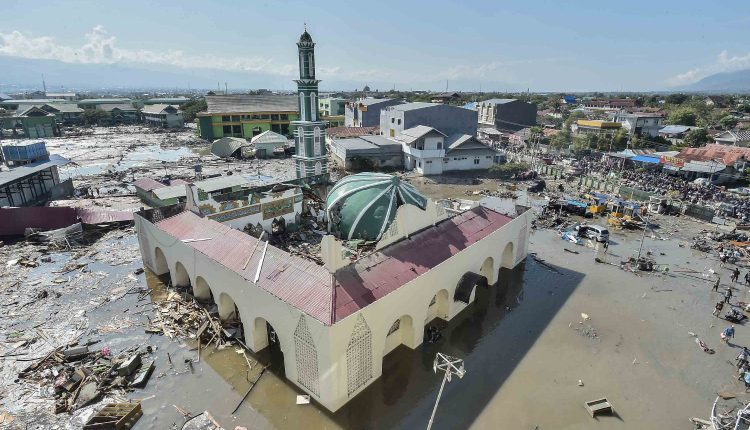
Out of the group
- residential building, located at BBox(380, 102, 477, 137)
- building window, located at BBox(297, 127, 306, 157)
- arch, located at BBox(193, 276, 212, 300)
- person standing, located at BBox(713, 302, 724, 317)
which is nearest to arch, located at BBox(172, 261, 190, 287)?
arch, located at BBox(193, 276, 212, 300)

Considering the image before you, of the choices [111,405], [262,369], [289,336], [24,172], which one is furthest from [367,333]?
[24,172]

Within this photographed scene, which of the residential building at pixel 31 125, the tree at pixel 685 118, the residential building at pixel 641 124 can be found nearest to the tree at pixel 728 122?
the tree at pixel 685 118

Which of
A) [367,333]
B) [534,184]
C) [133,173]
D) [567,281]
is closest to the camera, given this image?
[367,333]

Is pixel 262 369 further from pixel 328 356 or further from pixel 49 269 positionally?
pixel 49 269

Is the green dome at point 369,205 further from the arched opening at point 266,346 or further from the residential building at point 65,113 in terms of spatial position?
the residential building at point 65,113

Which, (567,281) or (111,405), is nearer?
(111,405)

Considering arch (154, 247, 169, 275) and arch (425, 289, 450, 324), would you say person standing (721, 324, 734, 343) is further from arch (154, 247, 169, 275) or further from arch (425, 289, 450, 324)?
arch (154, 247, 169, 275)
